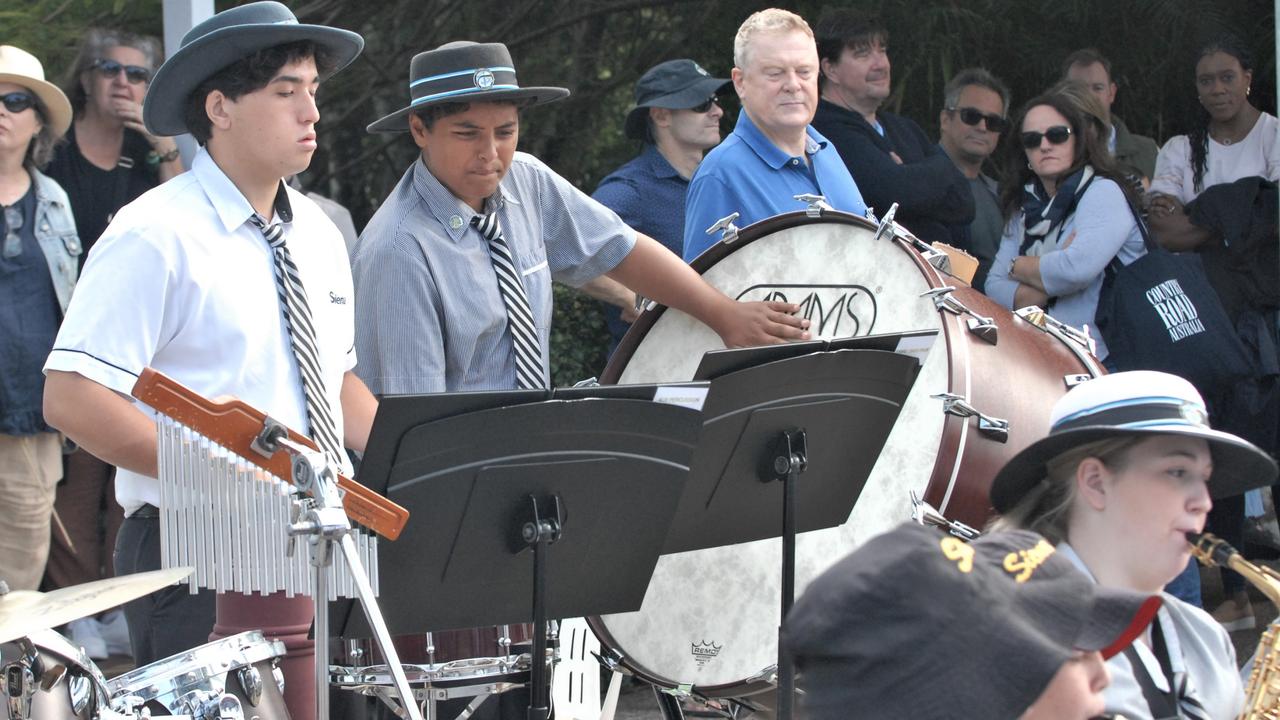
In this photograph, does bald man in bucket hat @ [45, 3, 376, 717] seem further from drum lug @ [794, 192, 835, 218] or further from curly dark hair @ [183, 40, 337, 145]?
drum lug @ [794, 192, 835, 218]

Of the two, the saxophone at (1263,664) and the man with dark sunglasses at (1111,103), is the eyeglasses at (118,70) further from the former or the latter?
the saxophone at (1263,664)

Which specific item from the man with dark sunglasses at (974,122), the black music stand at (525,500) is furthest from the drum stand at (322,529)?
the man with dark sunglasses at (974,122)

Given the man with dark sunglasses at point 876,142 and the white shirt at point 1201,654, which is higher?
the man with dark sunglasses at point 876,142

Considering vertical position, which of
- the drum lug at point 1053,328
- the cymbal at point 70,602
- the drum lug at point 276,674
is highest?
the drum lug at point 1053,328

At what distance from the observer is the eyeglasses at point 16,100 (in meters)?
5.32

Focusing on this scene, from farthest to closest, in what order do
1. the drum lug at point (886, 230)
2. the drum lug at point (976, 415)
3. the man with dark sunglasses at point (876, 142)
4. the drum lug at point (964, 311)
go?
the man with dark sunglasses at point (876, 142)
the drum lug at point (886, 230)
the drum lug at point (964, 311)
the drum lug at point (976, 415)

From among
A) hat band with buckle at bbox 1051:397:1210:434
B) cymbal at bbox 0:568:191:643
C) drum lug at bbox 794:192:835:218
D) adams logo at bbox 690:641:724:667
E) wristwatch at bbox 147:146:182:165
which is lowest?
adams logo at bbox 690:641:724:667

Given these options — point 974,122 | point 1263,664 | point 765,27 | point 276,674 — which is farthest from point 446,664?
point 974,122

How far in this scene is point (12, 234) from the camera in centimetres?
536

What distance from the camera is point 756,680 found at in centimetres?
365

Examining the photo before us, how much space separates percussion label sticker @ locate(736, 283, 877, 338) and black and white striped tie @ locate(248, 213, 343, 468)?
1.20 meters

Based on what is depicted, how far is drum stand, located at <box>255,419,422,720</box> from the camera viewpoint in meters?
2.51

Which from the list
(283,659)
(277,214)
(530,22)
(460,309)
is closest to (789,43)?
(460,309)

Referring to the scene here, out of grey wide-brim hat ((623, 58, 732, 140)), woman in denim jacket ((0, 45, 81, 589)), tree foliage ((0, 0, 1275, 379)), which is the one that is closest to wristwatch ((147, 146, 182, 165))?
woman in denim jacket ((0, 45, 81, 589))
